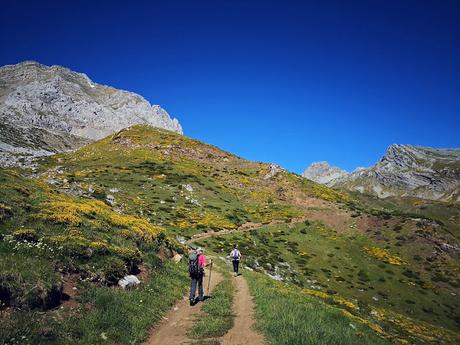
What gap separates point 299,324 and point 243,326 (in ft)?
8.37

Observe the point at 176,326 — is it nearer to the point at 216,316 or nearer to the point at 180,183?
the point at 216,316

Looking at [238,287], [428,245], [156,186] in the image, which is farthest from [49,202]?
[428,245]

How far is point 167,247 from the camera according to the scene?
3108cm

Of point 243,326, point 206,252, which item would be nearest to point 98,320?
point 243,326

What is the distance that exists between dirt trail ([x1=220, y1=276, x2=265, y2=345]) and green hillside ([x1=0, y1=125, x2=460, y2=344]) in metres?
3.51

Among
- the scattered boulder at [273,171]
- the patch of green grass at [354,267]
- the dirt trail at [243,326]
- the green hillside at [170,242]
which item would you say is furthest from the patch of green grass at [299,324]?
the scattered boulder at [273,171]

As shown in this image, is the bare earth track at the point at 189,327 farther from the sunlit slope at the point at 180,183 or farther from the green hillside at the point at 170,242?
the sunlit slope at the point at 180,183

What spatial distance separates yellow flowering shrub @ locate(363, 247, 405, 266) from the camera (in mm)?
62919

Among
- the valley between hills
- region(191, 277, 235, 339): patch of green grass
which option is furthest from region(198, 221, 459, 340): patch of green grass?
region(191, 277, 235, 339): patch of green grass

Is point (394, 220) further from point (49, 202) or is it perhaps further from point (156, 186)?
point (49, 202)

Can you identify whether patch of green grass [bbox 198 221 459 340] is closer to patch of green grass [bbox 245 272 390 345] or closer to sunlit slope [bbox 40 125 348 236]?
sunlit slope [bbox 40 125 348 236]

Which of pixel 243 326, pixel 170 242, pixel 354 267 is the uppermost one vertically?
pixel 170 242

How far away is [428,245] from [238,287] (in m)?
→ 54.8

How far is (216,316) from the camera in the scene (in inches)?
709
